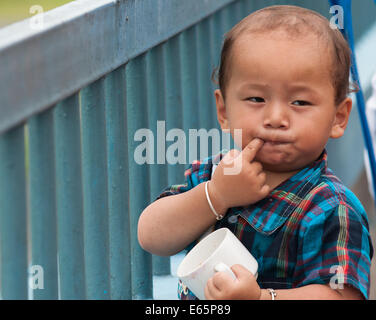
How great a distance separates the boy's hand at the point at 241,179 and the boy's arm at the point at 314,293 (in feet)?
0.71

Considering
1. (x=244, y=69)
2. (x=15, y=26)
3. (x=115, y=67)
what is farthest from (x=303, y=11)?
(x=15, y=26)

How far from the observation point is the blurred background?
1347 cm

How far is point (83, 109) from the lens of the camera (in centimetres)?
178

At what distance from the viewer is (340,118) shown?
6.36 ft

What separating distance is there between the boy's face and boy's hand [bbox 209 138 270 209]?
30 millimetres

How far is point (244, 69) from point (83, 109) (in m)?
0.37

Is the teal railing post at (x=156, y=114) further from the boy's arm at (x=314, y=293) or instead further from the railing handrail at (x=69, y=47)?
the boy's arm at (x=314, y=293)

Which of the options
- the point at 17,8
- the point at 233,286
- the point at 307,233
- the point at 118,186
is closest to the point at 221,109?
the point at 118,186

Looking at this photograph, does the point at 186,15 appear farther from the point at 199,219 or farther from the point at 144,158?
the point at 199,219

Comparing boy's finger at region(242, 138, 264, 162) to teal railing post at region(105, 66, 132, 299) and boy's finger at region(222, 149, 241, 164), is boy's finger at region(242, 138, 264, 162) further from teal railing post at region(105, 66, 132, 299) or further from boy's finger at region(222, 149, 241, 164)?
teal railing post at region(105, 66, 132, 299)

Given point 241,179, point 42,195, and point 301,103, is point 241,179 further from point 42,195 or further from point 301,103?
point 42,195

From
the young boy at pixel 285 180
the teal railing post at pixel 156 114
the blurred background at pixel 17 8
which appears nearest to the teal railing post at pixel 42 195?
the young boy at pixel 285 180

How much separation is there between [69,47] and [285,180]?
62 centimetres

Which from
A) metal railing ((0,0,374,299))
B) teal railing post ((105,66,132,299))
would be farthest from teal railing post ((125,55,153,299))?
teal railing post ((105,66,132,299))
